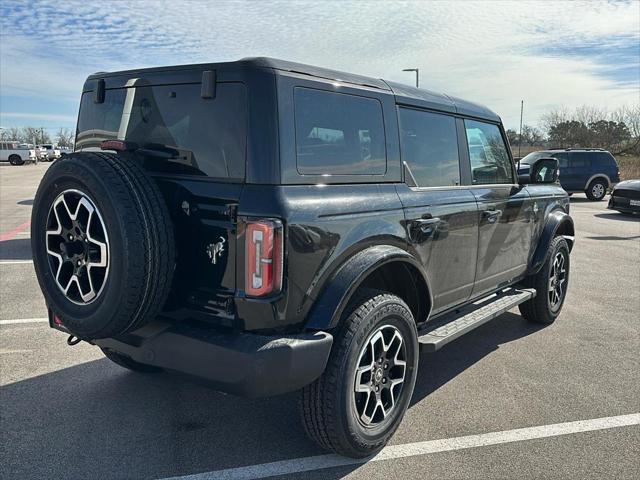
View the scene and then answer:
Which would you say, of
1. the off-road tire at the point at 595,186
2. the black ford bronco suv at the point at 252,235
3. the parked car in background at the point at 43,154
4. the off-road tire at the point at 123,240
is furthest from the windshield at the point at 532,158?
the parked car in background at the point at 43,154

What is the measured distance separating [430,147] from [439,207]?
18.0 inches

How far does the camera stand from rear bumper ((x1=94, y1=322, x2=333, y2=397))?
243 centimetres

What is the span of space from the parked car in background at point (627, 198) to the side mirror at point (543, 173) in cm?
1055

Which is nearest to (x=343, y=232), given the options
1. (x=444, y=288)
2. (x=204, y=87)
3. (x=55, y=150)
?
(x=204, y=87)

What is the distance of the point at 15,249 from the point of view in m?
8.55

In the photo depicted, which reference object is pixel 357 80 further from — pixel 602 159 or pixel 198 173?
pixel 602 159

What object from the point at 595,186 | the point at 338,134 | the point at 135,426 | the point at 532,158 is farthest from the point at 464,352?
the point at 595,186

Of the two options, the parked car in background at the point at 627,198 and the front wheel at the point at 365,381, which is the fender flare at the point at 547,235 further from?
the parked car in background at the point at 627,198

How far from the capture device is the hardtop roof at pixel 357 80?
8.49 feet

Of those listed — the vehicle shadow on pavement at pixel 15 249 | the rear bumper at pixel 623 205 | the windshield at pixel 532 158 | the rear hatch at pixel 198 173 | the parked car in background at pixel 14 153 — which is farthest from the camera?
the parked car in background at pixel 14 153

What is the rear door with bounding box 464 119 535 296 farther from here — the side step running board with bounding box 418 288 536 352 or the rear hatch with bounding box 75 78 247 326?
the rear hatch with bounding box 75 78 247 326

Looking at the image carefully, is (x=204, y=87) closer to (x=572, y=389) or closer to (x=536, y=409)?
(x=536, y=409)

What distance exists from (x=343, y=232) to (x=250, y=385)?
0.88 meters

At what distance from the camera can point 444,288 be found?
3.72 m
